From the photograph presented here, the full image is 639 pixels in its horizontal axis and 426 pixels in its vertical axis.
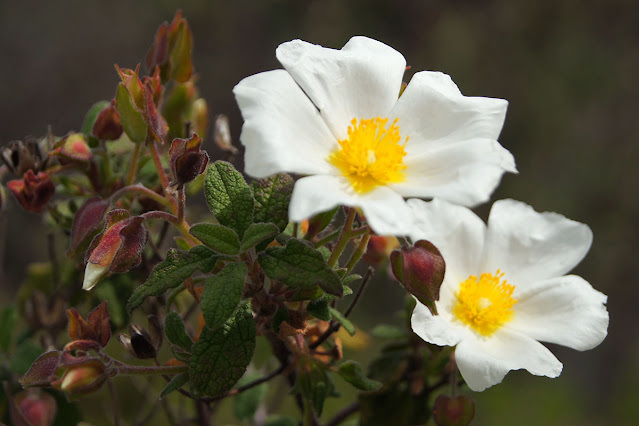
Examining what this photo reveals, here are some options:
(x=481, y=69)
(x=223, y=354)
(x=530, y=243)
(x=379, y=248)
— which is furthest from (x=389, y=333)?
(x=481, y=69)

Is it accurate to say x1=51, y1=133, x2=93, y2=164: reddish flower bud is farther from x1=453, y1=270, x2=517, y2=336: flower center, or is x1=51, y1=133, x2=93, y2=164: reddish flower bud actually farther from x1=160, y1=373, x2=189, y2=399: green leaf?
x1=453, y1=270, x2=517, y2=336: flower center

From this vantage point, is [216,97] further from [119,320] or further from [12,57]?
[119,320]

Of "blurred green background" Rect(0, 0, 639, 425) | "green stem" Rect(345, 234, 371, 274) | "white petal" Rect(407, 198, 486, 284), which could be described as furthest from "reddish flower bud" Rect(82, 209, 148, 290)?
"blurred green background" Rect(0, 0, 639, 425)

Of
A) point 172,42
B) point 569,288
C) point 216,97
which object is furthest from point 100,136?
point 216,97

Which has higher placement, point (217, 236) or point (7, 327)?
point (217, 236)

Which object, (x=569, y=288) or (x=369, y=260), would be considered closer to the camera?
(x=569, y=288)

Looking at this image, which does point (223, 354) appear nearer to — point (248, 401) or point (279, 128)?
point (279, 128)
